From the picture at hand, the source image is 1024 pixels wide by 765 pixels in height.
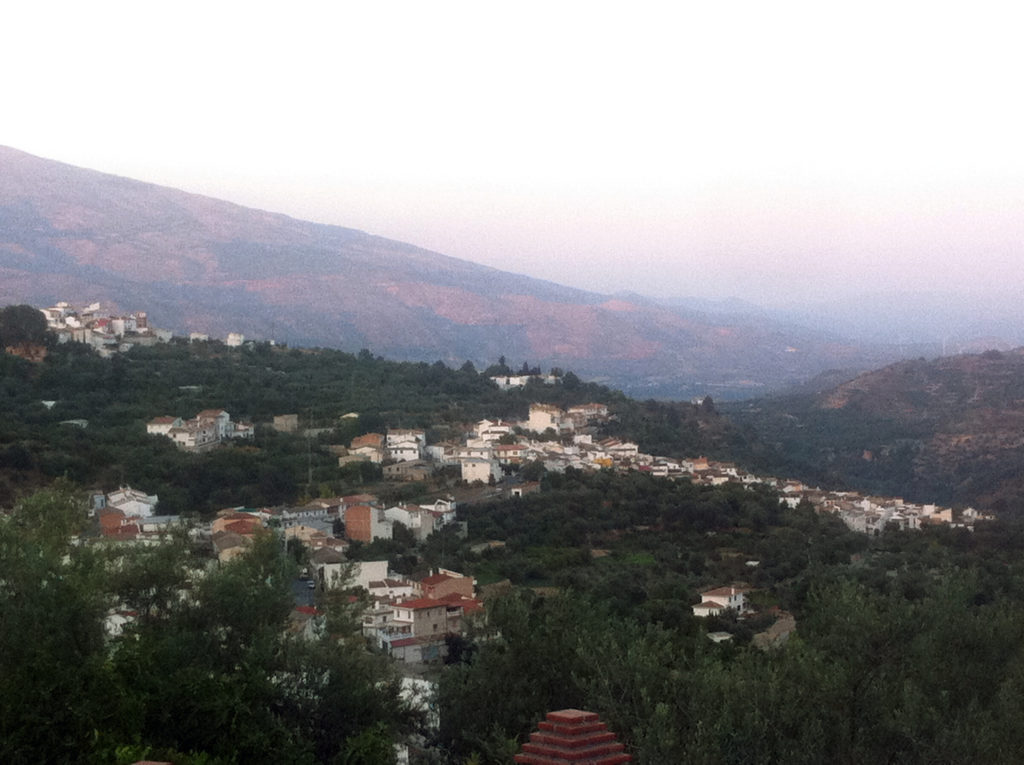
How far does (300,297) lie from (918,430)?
9509 centimetres

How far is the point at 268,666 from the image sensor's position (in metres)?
9.73

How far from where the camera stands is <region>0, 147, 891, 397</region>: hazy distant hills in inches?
5113

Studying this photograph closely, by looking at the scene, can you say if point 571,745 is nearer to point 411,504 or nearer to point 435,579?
point 435,579

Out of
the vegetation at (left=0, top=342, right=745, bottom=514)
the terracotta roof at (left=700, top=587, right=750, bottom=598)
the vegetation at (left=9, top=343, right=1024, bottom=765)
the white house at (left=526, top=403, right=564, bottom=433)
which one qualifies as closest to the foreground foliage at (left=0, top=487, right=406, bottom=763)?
the vegetation at (left=9, top=343, right=1024, bottom=765)

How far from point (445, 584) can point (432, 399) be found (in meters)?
28.7

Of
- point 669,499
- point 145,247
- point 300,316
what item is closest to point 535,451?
point 669,499

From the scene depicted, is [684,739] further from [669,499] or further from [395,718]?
[669,499]

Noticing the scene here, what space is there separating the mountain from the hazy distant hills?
37.4 m

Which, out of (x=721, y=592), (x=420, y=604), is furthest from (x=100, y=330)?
(x=721, y=592)

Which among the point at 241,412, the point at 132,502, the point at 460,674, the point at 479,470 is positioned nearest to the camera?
the point at 460,674

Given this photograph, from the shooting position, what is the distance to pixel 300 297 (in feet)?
491

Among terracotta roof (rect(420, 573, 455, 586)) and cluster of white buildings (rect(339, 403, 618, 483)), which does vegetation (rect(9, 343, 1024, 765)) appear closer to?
terracotta roof (rect(420, 573, 455, 586))

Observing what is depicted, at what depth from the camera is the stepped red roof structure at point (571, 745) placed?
20.0ft

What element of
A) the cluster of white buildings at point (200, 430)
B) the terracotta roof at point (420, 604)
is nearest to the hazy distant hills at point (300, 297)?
the cluster of white buildings at point (200, 430)
